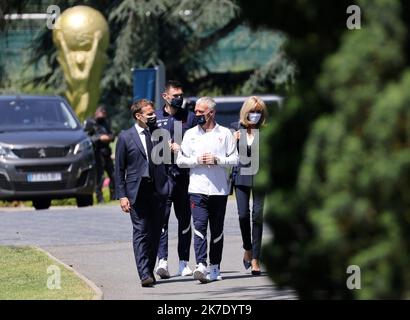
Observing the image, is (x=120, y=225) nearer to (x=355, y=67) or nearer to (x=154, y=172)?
(x=154, y=172)

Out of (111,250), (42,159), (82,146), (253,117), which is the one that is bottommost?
(42,159)

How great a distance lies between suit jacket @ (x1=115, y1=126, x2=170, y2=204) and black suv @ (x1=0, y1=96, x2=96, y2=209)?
9489 millimetres

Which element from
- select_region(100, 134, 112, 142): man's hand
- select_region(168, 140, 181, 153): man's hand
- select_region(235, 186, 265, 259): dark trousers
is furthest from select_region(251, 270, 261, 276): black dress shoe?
select_region(100, 134, 112, 142): man's hand

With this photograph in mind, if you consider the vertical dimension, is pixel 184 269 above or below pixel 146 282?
below

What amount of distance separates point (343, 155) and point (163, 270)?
321 inches

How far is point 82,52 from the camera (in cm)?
3425

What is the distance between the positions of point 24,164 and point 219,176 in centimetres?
946

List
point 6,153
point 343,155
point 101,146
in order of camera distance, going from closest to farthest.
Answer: point 343,155 < point 6,153 < point 101,146

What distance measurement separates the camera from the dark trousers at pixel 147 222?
14008mm

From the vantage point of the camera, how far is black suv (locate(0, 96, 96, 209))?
77.1ft

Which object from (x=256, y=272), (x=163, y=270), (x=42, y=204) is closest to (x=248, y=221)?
(x=256, y=272)

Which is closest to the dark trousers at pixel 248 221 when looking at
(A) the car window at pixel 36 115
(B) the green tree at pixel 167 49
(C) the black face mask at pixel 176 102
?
(C) the black face mask at pixel 176 102

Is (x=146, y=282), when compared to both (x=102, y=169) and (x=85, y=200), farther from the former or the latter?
(x=102, y=169)

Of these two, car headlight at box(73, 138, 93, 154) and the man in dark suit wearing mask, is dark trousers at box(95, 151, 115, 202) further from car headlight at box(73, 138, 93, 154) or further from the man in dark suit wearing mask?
the man in dark suit wearing mask
